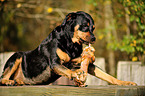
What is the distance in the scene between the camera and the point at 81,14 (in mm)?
3127

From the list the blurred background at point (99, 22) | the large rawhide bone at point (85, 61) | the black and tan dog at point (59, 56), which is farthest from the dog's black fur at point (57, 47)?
the blurred background at point (99, 22)

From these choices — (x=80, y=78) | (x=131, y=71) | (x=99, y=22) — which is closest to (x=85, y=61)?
(x=80, y=78)

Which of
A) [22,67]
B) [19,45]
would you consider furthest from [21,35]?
[22,67]

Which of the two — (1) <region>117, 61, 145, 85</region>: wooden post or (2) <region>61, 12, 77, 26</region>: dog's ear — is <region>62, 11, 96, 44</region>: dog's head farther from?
(1) <region>117, 61, 145, 85</region>: wooden post

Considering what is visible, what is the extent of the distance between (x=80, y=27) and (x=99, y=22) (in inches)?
291

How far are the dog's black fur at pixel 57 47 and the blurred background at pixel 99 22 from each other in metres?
2.16

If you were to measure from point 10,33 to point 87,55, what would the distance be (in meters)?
13.5

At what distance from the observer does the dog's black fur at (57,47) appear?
3.02 m

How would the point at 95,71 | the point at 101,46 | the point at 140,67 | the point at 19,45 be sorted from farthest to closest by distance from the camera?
the point at 19,45 < the point at 101,46 < the point at 140,67 < the point at 95,71

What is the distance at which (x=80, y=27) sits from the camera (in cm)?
305

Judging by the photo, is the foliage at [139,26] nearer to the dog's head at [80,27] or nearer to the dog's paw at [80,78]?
the dog's head at [80,27]

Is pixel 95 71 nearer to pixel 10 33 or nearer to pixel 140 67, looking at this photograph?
pixel 140 67

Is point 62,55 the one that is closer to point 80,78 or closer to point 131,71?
point 80,78

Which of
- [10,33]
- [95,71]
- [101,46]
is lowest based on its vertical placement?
[95,71]
